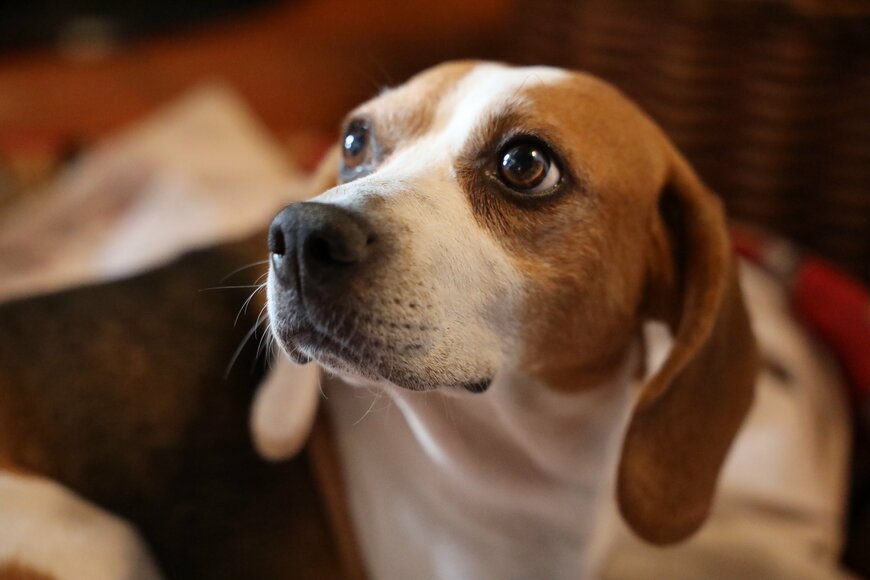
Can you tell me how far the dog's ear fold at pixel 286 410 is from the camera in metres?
1.40

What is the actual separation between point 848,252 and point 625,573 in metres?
1.28

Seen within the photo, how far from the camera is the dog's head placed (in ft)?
3.43

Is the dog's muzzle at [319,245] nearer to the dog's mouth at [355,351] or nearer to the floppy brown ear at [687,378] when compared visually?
the dog's mouth at [355,351]

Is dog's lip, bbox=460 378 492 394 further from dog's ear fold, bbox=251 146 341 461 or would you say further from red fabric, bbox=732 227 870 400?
red fabric, bbox=732 227 870 400

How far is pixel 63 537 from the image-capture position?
131cm

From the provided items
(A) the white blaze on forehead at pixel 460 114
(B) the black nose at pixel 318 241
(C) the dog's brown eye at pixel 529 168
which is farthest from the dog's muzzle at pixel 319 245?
(C) the dog's brown eye at pixel 529 168

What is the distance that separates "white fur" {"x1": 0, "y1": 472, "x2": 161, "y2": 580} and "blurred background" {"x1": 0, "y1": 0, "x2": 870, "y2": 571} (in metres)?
0.96

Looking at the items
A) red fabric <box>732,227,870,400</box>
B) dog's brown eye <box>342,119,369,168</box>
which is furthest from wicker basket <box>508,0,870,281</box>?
dog's brown eye <box>342,119,369,168</box>

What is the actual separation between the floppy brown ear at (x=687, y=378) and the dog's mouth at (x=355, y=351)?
0.46 metres

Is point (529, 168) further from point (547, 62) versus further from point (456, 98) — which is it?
point (547, 62)

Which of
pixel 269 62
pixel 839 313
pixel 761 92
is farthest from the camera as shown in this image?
pixel 269 62

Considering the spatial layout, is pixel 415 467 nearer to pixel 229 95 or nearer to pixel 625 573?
pixel 625 573

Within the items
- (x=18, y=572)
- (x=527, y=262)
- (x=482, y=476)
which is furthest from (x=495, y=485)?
(x=18, y=572)

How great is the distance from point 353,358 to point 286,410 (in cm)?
39
